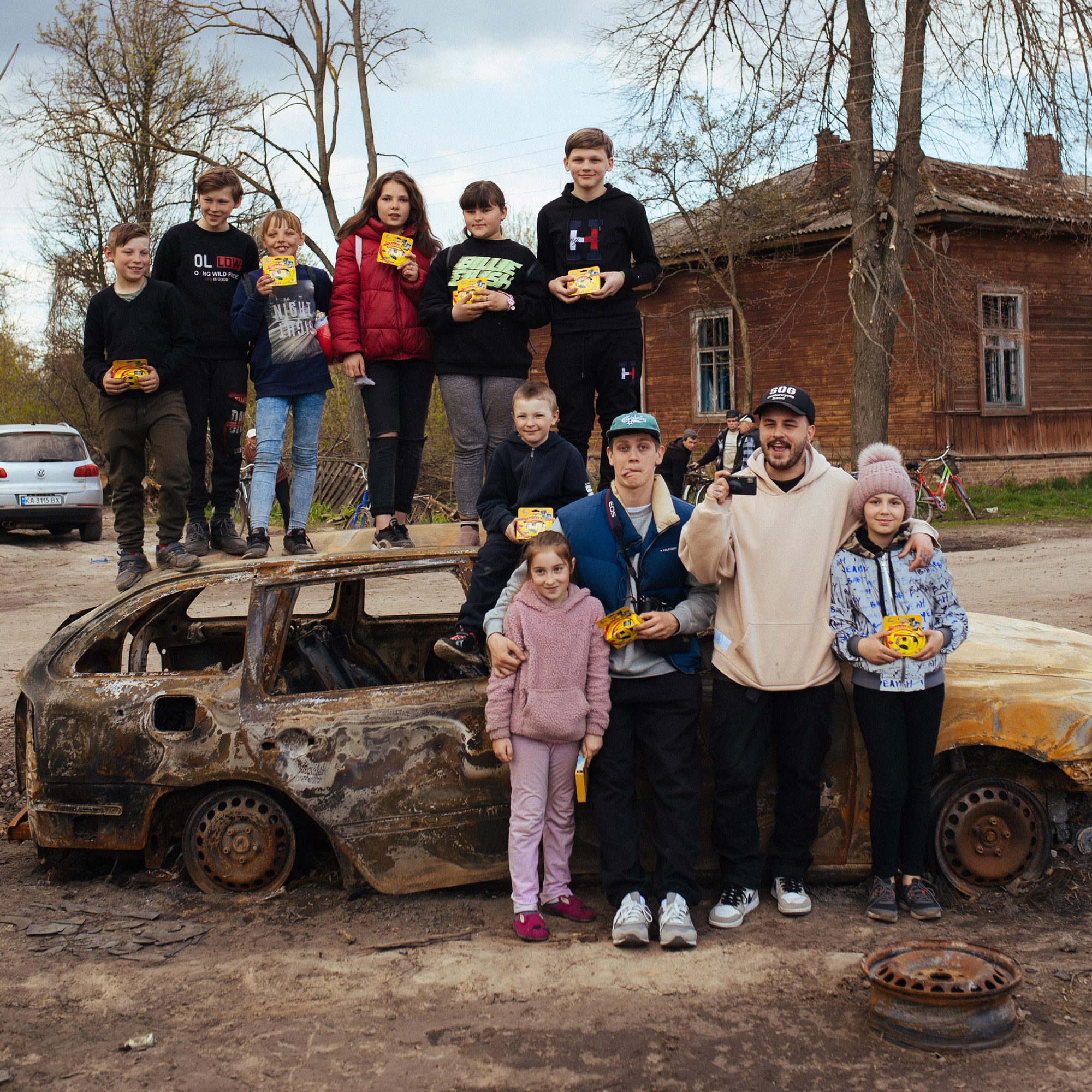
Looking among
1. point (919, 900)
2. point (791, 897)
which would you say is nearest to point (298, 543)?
point (791, 897)

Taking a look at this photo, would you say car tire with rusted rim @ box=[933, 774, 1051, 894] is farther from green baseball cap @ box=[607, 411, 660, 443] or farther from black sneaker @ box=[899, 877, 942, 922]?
green baseball cap @ box=[607, 411, 660, 443]

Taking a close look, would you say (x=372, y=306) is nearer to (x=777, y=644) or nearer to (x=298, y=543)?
(x=298, y=543)

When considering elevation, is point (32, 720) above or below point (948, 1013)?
above

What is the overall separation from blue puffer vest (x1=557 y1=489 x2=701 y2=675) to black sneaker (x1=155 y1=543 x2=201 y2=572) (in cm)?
169

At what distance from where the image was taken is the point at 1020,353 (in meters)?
21.6

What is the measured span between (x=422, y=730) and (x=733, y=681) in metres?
1.21

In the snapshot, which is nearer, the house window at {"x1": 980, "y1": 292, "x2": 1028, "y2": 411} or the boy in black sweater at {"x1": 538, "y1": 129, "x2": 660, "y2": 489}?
the boy in black sweater at {"x1": 538, "y1": 129, "x2": 660, "y2": 489}

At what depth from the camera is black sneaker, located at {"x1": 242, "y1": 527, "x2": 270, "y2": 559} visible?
16.8 ft

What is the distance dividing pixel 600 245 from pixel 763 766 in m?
2.75

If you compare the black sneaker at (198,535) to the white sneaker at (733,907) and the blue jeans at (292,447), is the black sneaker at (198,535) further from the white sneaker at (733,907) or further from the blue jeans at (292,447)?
the white sneaker at (733,907)

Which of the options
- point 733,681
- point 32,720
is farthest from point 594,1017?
point 32,720

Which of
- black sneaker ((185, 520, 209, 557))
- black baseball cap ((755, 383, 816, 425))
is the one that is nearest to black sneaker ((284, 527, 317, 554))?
black sneaker ((185, 520, 209, 557))

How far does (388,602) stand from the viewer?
1196cm

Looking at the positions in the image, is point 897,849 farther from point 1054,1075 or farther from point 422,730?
point 422,730
